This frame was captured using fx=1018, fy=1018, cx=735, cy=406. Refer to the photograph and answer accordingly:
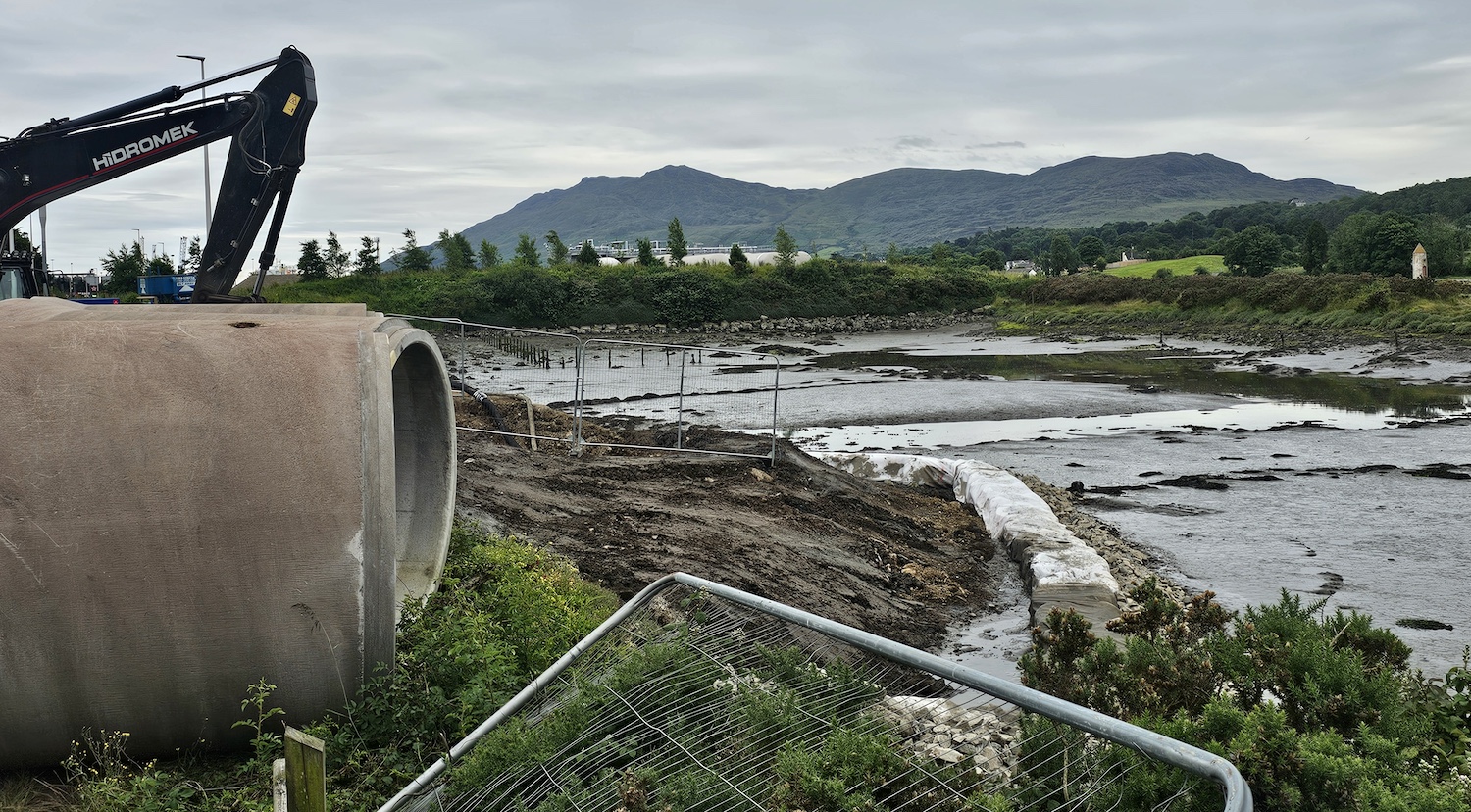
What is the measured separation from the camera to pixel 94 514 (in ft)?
14.6

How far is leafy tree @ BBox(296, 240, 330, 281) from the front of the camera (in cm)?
6256

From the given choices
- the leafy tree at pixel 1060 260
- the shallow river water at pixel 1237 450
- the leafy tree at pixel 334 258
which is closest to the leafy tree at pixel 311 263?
the leafy tree at pixel 334 258

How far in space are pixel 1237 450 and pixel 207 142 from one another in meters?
18.0

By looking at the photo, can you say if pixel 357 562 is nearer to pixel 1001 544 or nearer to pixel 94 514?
pixel 94 514

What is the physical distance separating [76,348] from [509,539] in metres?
4.07

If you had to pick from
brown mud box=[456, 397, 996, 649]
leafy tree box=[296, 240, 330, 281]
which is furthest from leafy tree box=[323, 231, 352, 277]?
brown mud box=[456, 397, 996, 649]

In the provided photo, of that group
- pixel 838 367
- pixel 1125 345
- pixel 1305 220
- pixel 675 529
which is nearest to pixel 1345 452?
pixel 675 529

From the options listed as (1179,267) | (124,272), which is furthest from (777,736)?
(1179,267)

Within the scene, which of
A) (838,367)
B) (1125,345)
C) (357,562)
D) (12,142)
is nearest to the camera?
(357,562)

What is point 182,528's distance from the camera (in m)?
4.54

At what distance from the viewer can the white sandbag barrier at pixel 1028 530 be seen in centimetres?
921

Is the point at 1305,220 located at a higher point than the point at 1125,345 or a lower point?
higher

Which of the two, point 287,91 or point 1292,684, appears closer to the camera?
point 1292,684

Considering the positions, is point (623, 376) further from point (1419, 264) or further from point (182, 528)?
point (1419, 264)
